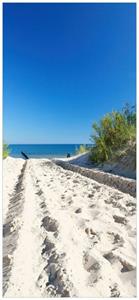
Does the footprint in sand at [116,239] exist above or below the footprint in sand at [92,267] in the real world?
above

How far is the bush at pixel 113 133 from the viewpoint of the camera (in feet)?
26.9

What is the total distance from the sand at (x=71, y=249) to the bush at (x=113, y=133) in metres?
4.64

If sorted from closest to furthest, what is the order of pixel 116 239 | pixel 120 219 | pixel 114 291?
pixel 114 291
pixel 116 239
pixel 120 219

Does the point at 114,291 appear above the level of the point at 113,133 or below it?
below

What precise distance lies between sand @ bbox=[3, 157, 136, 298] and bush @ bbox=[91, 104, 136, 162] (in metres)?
4.64

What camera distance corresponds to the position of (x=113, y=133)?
8562 millimetres

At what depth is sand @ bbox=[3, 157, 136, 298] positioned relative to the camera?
1709mm

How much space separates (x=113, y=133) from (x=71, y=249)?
6.60 metres

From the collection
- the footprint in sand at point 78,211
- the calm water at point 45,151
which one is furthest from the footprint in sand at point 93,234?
the calm water at point 45,151

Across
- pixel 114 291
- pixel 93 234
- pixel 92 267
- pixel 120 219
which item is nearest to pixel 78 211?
pixel 120 219

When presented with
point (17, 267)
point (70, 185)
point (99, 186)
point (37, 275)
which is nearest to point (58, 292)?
point (37, 275)

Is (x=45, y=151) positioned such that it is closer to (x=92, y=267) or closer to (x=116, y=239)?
(x=116, y=239)

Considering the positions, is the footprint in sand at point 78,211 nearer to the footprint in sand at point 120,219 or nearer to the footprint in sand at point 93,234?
the footprint in sand at point 120,219

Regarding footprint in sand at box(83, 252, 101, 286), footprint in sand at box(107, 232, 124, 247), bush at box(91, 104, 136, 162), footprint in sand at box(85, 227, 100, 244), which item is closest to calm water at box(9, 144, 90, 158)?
bush at box(91, 104, 136, 162)
